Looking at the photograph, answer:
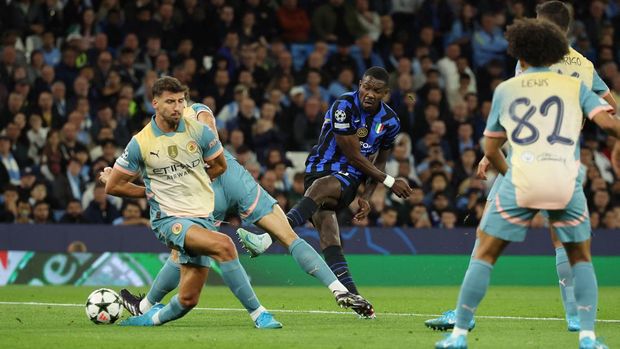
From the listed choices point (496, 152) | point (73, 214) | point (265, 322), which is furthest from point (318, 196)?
point (73, 214)

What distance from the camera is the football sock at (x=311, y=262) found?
1001cm

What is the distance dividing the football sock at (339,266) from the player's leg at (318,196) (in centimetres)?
36

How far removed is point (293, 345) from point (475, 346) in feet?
3.85

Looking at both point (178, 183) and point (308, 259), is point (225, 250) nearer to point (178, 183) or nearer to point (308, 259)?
point (178, 183)

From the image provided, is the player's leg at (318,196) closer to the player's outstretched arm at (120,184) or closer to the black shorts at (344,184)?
the black shorts at (344,184)

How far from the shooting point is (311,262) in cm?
1000

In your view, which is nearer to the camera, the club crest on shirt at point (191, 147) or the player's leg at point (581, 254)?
the player's leg at point (581, 254)

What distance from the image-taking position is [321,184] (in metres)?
11.3

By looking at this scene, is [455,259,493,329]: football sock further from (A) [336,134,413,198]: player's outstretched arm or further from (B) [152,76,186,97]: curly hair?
(A) [336,134,413,198]: player's outstretched arm

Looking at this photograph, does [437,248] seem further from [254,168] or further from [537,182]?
[537,182]

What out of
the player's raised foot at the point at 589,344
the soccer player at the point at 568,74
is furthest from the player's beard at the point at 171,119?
the player's raised foot at the point at 589,344

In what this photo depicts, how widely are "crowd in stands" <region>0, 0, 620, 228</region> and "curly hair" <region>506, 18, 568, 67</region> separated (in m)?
10.1

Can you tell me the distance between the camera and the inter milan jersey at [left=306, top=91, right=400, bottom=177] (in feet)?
36.9

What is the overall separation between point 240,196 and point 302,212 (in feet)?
3.58
